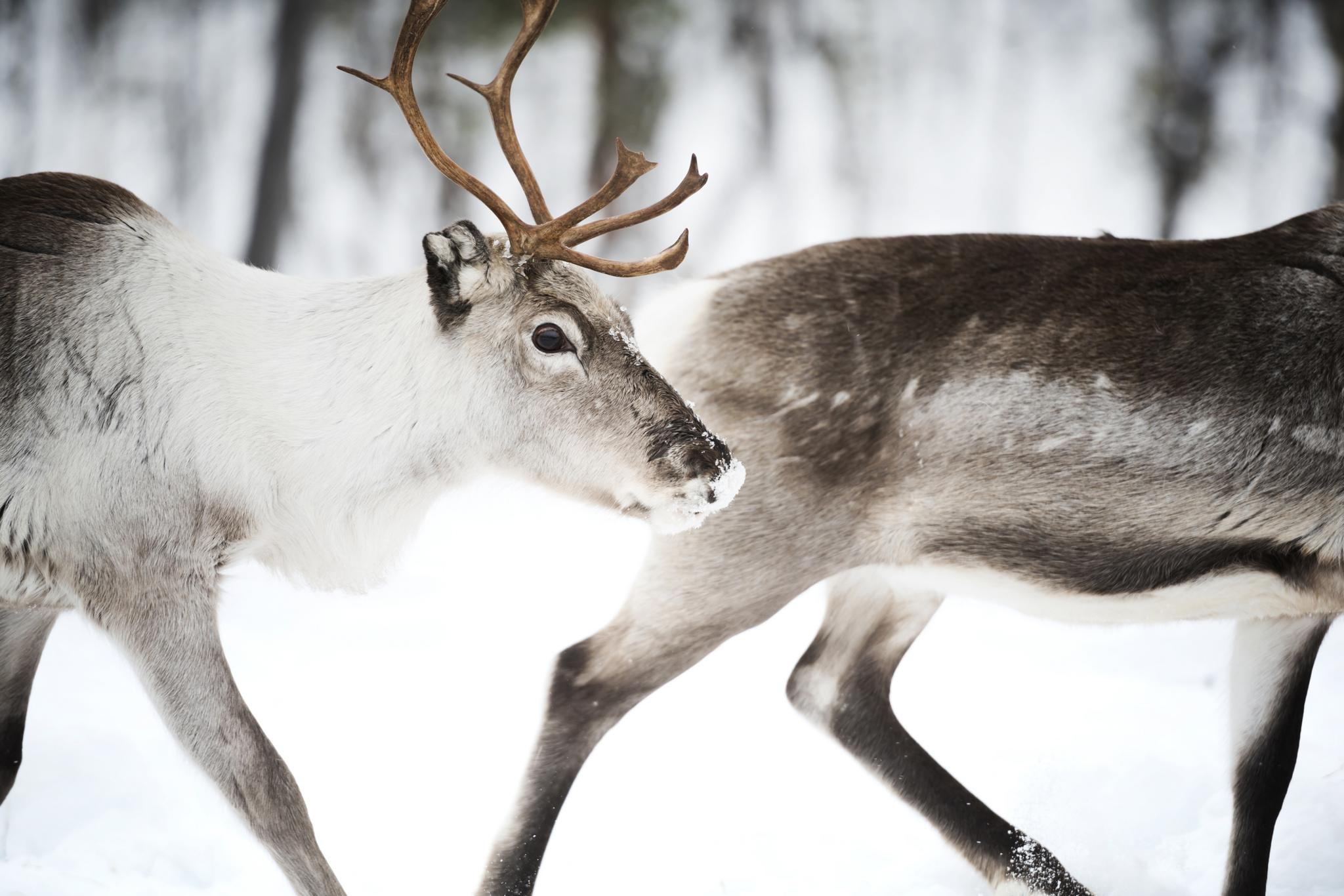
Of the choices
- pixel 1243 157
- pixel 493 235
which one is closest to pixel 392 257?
pixel 493 235

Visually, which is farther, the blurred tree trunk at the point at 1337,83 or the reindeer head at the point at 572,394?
the blurred tree trunk at the point at 1337,83

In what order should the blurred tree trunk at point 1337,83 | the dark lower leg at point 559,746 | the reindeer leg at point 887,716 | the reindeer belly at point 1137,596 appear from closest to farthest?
the dark lower leg at point 559,746 → the reindeer belly at point 1137,596 → the reindeer leg at point 887,716 → the blurred tree trunk at point 1337,83

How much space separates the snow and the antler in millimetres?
486

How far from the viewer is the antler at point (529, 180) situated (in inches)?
77.5

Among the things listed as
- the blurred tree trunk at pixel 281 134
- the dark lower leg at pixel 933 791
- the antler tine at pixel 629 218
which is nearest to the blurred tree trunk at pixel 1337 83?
the dark lower leg at pixel 933 791

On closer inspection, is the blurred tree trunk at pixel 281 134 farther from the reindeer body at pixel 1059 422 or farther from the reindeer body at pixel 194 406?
the reindeer body at pixel 1059 422

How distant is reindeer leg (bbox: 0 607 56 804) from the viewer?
2205mm

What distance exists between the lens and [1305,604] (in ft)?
7.99

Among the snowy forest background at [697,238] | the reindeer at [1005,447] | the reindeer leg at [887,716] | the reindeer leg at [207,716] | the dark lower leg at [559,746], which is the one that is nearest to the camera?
the reindeer leg at [207,716]

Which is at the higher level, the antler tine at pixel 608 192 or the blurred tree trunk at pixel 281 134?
the antler tine at pixel 608 192

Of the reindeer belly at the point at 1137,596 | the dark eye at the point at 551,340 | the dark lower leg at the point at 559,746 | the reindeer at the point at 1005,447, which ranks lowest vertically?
the dark lower leg at the point at 559,746

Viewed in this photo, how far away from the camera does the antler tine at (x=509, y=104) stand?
2.00 m

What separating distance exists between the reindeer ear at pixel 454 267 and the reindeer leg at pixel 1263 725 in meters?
2.08

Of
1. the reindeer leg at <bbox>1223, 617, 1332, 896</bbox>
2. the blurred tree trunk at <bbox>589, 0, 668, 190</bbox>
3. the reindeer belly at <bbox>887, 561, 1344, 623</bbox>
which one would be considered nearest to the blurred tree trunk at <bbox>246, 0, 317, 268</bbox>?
the blurred tree trunk at <bbox>589, 0, 668, 190</bbox>
